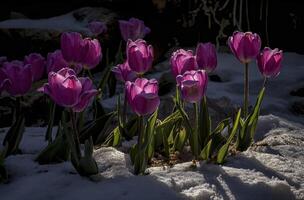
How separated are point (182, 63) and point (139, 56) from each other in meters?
0.13

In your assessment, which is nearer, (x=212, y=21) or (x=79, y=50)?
(x=79, y=50)

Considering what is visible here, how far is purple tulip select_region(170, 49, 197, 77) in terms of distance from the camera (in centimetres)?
173

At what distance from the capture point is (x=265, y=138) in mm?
2006

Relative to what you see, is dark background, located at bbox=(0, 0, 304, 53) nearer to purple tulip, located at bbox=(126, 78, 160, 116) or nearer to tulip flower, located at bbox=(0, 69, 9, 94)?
tulip flower, located at bbox=(0, 69, 9, 94)

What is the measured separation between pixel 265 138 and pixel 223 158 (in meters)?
0.36

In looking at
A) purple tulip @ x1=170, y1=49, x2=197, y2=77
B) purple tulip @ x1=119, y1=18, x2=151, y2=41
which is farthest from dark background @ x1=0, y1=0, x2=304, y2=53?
purple tulip @ x1=170, y1=49, x2=197, y2=77

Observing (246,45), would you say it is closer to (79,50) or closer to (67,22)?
(79,50)

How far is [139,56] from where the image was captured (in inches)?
68.0

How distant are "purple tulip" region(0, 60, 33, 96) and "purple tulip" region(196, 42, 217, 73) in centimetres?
54

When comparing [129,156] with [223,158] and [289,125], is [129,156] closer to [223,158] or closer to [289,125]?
[223,158]

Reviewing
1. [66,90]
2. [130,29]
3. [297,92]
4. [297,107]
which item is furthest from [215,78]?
[66,90]

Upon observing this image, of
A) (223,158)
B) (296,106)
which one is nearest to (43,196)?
(223,158)

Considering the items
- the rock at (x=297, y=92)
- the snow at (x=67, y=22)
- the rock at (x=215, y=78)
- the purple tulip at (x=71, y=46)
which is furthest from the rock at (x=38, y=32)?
the purple tulip at (x=71, y=46)

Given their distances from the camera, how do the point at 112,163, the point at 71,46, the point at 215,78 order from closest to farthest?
the point at 112,163, the point at 71,46, the point at 215,78
